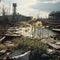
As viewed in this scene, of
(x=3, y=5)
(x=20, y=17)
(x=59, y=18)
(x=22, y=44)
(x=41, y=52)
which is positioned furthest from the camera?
(x=59, y=18)

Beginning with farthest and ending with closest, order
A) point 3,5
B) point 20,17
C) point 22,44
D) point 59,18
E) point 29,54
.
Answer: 1. point 59,18
2. point 20,17
3. point 3,5
4. point 22,44
5. point 29,54

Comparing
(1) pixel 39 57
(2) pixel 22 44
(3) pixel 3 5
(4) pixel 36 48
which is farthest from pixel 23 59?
(3) pixel 3 5

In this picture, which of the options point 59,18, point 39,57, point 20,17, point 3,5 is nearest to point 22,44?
point 39,57

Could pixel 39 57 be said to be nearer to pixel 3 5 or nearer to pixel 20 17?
pixel 3 5

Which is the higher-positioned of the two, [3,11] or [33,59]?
[3,11]

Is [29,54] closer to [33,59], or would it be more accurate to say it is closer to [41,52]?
[33,59]

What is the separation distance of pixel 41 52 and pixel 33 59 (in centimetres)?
59

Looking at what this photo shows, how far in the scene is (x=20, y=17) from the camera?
183 feet

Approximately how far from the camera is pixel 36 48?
803cm

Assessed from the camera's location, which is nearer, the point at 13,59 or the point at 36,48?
the point at 13,59

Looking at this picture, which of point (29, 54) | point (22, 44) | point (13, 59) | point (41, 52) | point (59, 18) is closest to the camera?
point (13, 59)

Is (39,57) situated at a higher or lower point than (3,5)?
lower

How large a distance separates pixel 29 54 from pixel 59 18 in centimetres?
5914

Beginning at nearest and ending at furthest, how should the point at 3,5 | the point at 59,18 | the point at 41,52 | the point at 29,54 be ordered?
the point at 29,54, the point at 41,52, the point at 3,5, the point at 59,18
